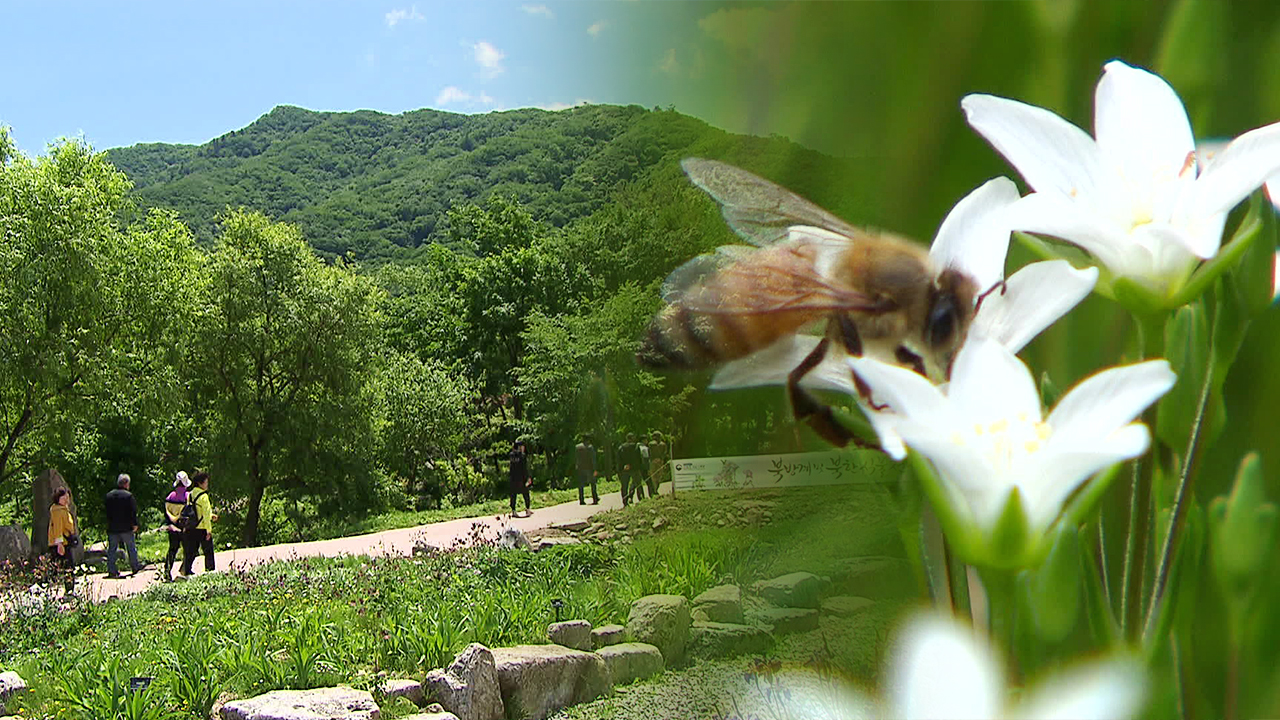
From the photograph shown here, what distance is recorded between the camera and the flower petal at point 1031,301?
100mm

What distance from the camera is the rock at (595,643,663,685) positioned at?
1.91 meters

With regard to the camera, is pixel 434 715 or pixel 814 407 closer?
pixel 814 407

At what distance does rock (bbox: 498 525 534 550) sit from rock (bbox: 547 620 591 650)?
4.78ft

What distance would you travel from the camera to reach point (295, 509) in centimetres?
745

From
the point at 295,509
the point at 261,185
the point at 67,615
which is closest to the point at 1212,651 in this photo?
the point at 67,615

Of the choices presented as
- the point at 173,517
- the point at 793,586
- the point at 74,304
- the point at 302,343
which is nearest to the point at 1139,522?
the point at 793,586

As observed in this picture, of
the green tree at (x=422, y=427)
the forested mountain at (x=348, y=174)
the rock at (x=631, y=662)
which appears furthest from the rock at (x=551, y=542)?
the green tree at (x=422, y=427)

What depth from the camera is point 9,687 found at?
1.84 metres

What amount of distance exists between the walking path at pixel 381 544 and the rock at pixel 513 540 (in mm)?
210

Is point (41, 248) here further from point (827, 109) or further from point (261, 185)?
point (261, 185)

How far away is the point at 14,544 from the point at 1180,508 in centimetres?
527

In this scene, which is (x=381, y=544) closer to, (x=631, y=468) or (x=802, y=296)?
(x=631, y=468)

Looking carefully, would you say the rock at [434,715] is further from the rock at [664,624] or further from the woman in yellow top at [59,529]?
the woman in yellow top at [59,529]

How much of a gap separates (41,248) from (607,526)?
12.8 feet
